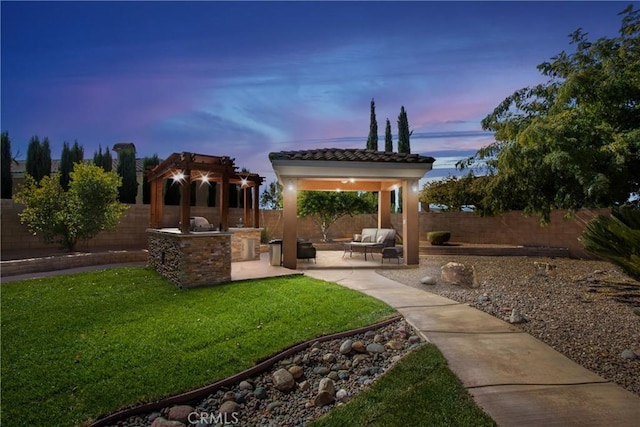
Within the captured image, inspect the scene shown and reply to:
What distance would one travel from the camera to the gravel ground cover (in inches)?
162

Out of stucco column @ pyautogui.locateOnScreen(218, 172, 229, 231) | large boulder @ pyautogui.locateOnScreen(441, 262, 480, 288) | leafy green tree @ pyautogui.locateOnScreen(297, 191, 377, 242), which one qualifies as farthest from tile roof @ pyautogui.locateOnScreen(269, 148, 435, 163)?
leafy green tree @ pyautogui.locateOnScreen(297, 191, 377, 242)

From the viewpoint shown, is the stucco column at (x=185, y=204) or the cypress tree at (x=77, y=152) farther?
the cypress tree at (x=77, y=152)

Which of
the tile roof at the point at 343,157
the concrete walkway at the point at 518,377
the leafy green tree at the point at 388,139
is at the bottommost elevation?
the concrete walkway at the point at 518,377

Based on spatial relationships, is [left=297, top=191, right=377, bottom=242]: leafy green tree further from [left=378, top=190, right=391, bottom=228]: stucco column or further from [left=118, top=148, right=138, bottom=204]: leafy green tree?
[left=118, top=148, right=138, bottom=204]: leafy green tree

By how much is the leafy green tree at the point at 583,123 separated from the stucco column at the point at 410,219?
175 cm

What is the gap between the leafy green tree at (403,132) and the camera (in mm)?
27500

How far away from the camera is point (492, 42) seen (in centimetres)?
984

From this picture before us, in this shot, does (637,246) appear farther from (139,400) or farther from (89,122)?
(89,122)

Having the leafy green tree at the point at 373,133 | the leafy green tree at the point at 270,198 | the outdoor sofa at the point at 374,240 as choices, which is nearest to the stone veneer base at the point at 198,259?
the outdoor sofa at the point at 374,240

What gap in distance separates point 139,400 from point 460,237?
18316mm

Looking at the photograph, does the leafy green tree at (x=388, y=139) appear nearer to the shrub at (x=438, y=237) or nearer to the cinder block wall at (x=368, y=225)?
the cinder block wall at (x=368, y=225)

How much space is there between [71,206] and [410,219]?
11.8 metres

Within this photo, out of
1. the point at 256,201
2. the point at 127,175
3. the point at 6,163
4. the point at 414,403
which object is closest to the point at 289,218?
the point at 256,201

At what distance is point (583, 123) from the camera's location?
7.89 metres
